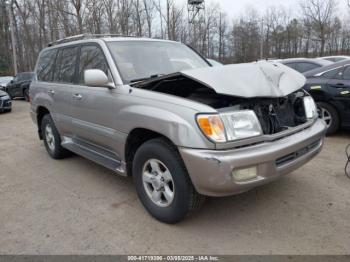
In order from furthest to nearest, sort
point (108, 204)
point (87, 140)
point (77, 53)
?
point (77, 53), point (87, 140), point (108, 204)

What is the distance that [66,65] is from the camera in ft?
15.5

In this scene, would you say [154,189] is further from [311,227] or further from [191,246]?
[311,227]

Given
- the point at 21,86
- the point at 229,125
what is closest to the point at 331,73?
the point at 229,125

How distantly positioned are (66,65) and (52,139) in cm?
138

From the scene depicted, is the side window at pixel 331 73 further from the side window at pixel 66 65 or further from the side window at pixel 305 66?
the side window at pixel 66 65

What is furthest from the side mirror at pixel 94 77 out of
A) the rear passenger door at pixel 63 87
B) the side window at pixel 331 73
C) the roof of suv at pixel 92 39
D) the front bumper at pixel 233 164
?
the side window at pixel 331 73

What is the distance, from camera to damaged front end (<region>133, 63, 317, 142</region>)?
8.73 ft

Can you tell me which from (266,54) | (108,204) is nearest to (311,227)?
(108,204)

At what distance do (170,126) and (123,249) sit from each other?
1160 millimetres

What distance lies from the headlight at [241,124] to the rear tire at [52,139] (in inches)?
135

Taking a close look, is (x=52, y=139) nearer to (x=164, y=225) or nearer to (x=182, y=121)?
(x=164, y=225)

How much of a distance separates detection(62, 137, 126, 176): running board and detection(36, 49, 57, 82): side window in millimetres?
1241

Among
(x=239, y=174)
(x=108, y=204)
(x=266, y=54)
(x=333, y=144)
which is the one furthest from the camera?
(x=266, y=54)

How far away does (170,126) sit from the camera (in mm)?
2773
